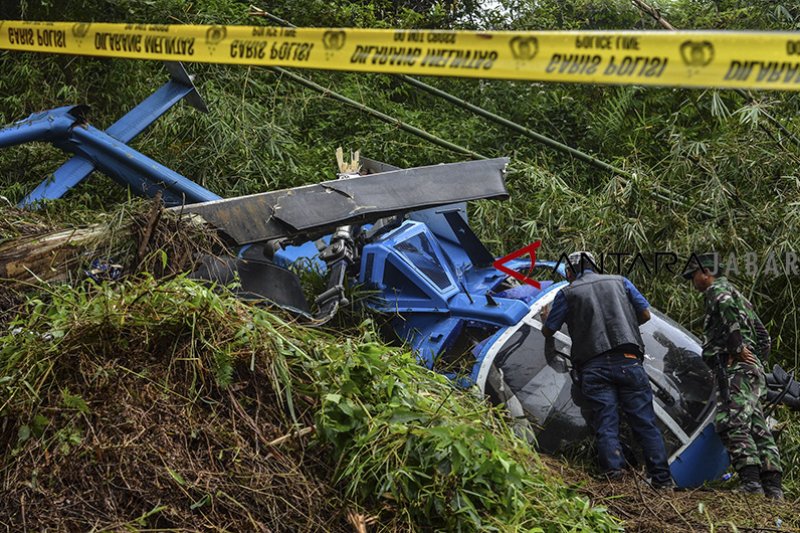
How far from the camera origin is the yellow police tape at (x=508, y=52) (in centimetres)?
403

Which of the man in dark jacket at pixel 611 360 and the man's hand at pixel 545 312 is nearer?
the man in dark jacket at pixel 611 360

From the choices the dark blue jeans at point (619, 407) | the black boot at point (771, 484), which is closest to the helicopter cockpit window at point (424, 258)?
the dark blue jeans at point (619, 407)

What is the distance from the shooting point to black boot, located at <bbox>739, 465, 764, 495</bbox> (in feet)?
20.5

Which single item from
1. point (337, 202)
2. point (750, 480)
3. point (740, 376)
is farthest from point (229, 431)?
point (740, 376)

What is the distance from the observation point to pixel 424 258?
693cm

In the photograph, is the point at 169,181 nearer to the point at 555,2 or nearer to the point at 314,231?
the point at 314,231

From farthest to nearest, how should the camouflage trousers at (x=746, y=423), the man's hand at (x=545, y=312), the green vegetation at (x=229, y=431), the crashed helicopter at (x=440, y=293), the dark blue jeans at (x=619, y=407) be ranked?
the man's hand at (x=545, y=312) → the camouflage trousers at (x=746, y=423) → the dark blue jeans at (x=619, y=407) → the crashed helicopter at (x=440, y=293) → the green vegetation at (x=229, y=431)

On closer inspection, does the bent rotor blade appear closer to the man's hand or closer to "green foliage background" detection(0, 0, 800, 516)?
the man's hand

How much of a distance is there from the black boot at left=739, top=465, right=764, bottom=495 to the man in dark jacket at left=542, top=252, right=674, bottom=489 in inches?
21.8

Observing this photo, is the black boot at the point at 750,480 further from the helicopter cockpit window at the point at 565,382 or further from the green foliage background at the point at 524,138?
the green foliage background at the point at 524,138

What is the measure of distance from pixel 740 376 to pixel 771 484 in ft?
2.28

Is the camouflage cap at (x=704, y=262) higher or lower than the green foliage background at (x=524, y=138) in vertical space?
higher

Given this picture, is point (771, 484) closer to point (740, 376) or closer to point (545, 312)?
point (740, 376)

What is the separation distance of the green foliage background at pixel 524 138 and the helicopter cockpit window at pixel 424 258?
196cm
